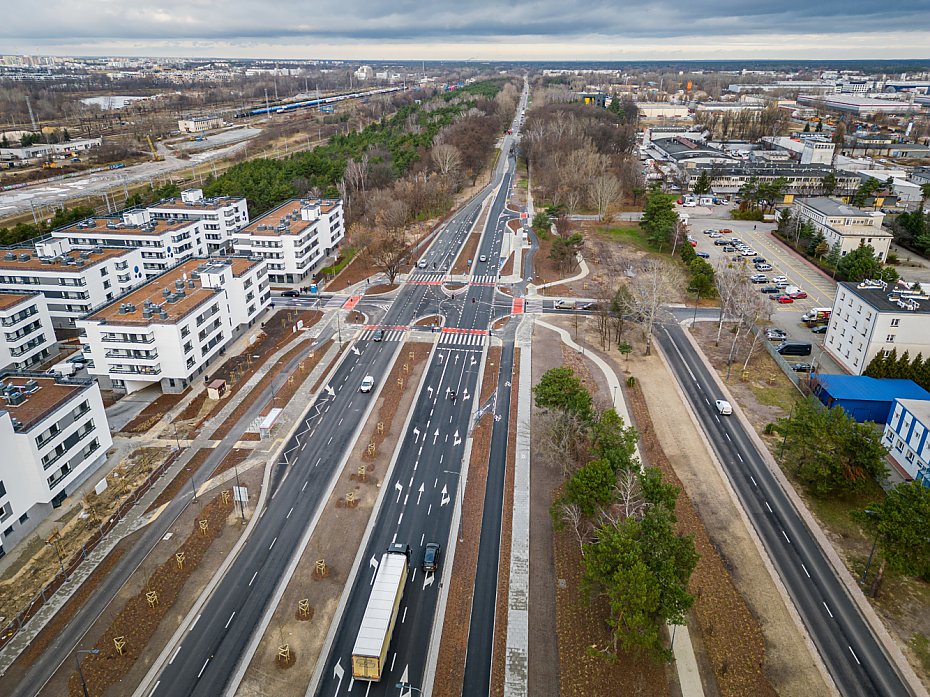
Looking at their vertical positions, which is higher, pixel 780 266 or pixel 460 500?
pixel 780 266

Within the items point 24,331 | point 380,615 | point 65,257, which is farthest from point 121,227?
point 380,615

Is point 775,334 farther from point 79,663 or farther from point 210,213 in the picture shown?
point 210,213

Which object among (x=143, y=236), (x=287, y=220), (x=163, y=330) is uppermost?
(x=287, y=220)

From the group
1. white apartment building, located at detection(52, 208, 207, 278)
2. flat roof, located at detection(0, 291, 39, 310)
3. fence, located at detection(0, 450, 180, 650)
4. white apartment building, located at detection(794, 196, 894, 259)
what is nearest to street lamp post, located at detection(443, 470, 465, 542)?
fence, located at detection(0, 450, 180, 650)

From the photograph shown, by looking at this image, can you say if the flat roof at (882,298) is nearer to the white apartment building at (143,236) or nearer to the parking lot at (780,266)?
the parking lot at (780,266)

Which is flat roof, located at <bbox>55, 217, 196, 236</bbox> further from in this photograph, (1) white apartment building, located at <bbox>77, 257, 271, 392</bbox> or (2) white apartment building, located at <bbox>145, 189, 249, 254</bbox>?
(1) white apartment building, located at <bbox>77, 257, 271, 392</bbox>
